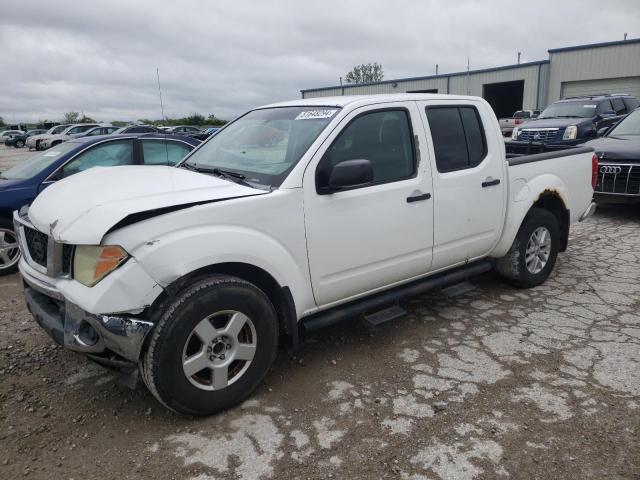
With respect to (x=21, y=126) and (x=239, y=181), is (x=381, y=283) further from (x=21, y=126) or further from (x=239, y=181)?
(x=21, y=126)

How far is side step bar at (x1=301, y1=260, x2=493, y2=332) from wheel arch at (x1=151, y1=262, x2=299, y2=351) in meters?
0.16

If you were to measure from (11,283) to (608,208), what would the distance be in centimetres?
913

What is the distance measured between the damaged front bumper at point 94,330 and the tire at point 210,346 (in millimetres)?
95

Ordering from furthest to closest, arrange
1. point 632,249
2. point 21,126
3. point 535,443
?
point 21,126, point 632,249, point 535,443

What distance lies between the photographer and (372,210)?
11.0 ft

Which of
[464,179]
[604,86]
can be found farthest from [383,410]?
[604,86]

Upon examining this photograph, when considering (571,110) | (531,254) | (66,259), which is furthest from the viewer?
(571,110)

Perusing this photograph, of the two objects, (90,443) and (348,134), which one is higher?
(348,134)

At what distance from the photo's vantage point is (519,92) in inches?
1324

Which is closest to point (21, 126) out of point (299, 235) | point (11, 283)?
point (11, 283)

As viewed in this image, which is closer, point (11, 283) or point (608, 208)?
point (11, 283)

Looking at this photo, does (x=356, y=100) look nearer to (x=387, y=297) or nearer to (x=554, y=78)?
(x=387, y=297)

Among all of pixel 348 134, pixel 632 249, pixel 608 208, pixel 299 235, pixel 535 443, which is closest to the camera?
pixel 535 443

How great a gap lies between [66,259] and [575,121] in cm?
1268
